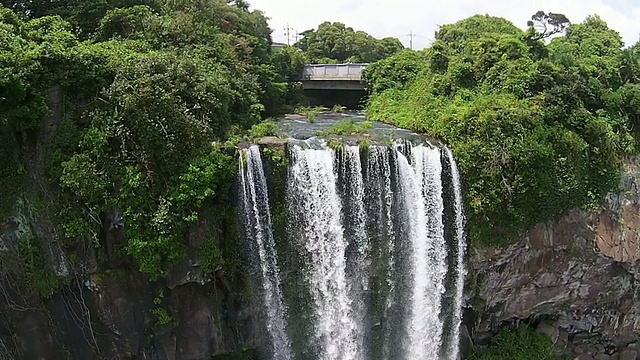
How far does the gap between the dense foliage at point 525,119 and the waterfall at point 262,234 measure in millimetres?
4988

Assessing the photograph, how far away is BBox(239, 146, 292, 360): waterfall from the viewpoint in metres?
12.1

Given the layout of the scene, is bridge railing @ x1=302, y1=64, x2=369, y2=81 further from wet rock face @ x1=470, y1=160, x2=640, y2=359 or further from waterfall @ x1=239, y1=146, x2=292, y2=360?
waterfall @ x1=239, y1=146, x2=292, y2=360

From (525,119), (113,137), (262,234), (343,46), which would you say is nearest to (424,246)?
(262,234)

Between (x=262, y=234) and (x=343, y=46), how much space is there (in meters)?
22.6

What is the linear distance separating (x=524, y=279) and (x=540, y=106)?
15.2 feet

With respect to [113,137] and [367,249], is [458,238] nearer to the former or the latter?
[367,249]

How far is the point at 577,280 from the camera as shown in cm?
1512

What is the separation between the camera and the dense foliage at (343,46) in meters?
33.0

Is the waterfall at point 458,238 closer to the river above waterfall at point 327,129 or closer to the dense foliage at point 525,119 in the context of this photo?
the dense foliage at point 525,119

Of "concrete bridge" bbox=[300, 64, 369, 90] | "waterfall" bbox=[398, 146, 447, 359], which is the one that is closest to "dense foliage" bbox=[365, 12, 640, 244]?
"waterfall" bbox=[398, 146, 447, 359]

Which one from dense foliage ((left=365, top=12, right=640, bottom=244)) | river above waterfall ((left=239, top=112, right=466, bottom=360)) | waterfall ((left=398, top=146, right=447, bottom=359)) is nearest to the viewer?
river above waterfall ((left=239, top=112, right=466, bottom=360))

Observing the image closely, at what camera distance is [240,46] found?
19.3 metres

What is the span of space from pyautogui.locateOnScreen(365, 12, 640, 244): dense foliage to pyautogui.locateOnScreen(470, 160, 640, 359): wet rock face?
22.2 inches

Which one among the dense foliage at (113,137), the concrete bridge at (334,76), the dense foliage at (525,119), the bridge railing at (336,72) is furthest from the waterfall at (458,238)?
the bridge railing at (336,72)
